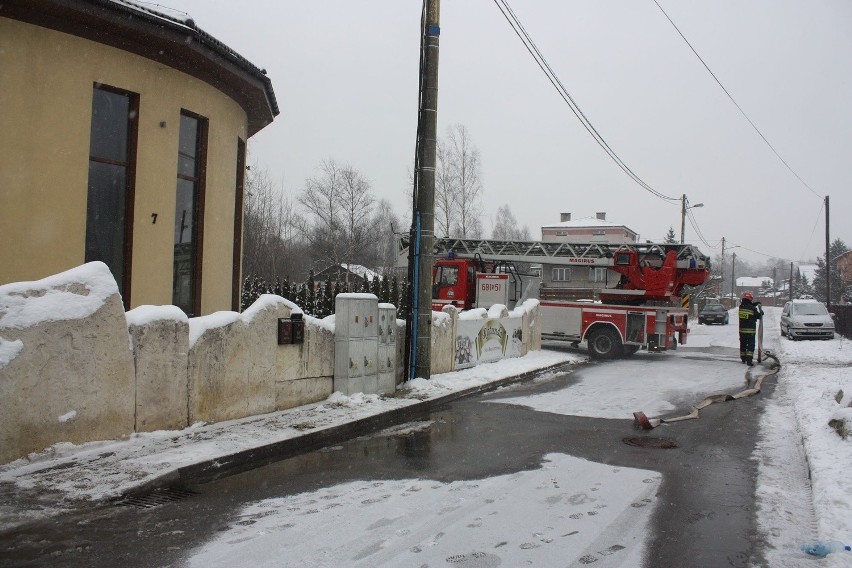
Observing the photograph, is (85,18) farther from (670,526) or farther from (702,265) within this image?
(702,265)

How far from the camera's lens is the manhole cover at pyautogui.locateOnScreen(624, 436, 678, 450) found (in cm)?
779

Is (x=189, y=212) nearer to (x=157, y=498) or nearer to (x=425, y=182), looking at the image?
(x=425, y=182)

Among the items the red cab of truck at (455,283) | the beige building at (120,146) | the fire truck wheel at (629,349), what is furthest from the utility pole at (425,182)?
the fire truck wheel at (629,349)

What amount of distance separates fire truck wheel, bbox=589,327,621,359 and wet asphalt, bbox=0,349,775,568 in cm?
789

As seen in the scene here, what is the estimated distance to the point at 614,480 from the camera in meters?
6.26

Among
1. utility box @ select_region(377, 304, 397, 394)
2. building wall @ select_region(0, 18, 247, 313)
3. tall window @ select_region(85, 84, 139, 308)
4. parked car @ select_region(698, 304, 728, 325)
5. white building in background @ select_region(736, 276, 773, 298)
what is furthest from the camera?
white building in background @ select_region(736, 276, 773, 298)

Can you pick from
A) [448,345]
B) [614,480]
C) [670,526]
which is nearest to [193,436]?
[614,480]

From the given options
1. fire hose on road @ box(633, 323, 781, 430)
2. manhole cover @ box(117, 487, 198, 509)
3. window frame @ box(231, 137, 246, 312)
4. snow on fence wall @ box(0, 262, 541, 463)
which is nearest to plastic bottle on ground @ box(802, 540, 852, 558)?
fire hose on road @ box(633, 323, 781, 430)

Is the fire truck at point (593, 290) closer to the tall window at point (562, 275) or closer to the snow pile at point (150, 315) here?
the tall window at point (562, 275)

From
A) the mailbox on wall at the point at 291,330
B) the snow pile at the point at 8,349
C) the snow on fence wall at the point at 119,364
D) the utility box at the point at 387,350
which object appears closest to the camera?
the snow pile at the point at 8,349

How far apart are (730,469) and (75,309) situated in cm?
681

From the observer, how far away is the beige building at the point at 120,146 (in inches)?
324

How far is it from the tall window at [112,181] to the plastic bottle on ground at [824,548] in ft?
28.1

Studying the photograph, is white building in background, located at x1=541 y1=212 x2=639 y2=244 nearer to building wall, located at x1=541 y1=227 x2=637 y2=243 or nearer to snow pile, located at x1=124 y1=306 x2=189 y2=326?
building wall, located at x1=541 y1=227 x2=637 y2=243
